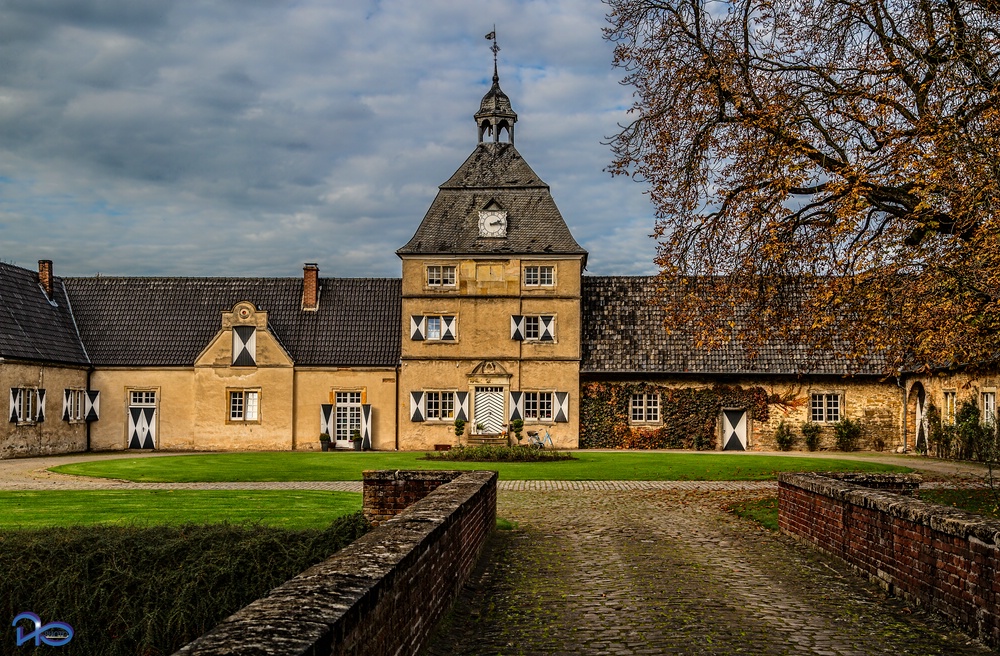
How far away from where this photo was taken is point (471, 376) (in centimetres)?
3562

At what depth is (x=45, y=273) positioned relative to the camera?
36.8 meters

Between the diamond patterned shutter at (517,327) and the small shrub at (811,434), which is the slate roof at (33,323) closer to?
the diamond patterned shutter at (517,327)

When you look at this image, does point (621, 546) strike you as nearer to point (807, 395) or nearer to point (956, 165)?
point (956, 165)

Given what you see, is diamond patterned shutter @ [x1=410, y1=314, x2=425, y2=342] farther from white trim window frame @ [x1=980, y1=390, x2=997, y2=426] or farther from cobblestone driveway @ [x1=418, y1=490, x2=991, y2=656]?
cobblestone driveway @ [x1=418, y1=490, x2=991, y2=656]

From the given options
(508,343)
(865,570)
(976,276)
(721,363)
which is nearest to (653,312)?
(721,363)

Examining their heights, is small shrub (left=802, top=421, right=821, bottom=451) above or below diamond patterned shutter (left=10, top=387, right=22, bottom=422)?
below

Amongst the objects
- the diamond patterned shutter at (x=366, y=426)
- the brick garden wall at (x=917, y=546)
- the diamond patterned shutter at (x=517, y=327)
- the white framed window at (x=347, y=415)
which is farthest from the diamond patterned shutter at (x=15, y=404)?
the brick garden wall at (x=917, y=546)

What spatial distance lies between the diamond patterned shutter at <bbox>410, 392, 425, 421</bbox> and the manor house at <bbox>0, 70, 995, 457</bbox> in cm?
4

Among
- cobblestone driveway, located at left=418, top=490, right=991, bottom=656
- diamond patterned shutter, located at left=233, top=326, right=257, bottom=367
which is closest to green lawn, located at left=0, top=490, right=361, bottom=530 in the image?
cobblestone driveway, located at left=418, top=490, right=991, bottom=656

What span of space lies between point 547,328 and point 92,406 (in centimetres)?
1713

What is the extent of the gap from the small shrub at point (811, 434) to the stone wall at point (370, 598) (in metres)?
28.1

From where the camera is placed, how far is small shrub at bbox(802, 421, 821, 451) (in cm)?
3469

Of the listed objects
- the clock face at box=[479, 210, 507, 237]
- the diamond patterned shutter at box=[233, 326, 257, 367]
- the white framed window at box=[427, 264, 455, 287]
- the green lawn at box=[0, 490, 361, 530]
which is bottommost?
the green lawn at box=[0, 490, 361, 530]

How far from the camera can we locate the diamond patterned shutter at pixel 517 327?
3556 centimetres
